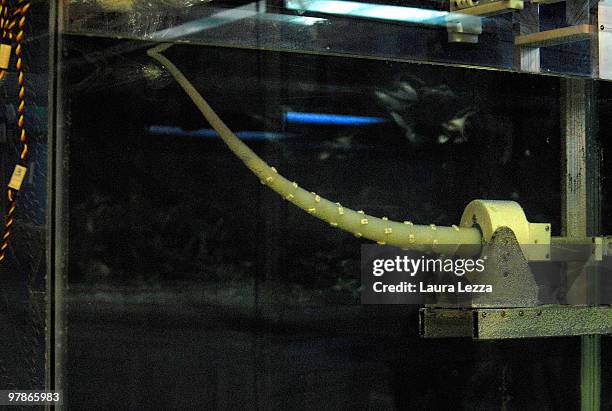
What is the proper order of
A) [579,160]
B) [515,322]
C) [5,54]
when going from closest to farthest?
[5,54] → [515,322] → [579,160]

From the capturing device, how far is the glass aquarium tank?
81.1 inches

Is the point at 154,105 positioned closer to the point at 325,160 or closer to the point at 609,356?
the point at 325,160

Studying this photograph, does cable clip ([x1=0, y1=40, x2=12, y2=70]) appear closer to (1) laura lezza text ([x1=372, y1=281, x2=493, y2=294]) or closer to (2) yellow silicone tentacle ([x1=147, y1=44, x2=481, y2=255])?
(2) yellow silicone tentacle ([x1=147, y1=44, x2=481, y2=255])

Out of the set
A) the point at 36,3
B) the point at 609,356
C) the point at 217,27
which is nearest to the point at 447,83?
the point at 217,27

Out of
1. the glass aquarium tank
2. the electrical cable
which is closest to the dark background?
the glass aquarium tank

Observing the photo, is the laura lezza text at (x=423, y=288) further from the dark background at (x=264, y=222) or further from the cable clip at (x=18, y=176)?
the cable clip at (x=18, y=176)

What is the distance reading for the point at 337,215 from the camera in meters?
2.21

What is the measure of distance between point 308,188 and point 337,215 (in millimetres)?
105

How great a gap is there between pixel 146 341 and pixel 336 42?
72cm

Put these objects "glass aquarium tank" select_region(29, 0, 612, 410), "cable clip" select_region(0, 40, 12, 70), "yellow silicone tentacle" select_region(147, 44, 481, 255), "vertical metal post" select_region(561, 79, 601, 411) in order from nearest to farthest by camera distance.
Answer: "cable clip" select_region(0, 40, 12, 70), "glass aquarium tank" select_region(29, 0, 612, 410), "yellow silicone tentacle" select_region(147, 44, 481, 255), "vertical metal post" select_region(561, 79, 601, 411)

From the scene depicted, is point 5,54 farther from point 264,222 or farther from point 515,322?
point 515,322

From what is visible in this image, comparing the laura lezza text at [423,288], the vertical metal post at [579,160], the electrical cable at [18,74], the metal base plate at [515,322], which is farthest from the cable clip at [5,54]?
the vertical metal post at [579,160]

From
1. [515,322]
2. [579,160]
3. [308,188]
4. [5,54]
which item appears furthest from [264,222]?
[579,160]

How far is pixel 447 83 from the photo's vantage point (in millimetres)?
2430
